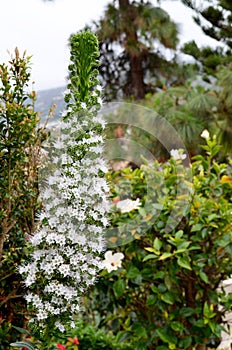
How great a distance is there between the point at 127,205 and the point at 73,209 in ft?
2.97

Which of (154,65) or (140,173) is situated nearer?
(140,173)

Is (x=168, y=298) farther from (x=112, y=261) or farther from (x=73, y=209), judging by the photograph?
(x=73, y=209)

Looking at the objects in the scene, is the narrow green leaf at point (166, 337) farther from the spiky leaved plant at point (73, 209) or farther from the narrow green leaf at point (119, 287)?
the spiky leaved plant at point (73, 209)

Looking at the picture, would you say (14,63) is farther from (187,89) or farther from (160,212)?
(187,89)

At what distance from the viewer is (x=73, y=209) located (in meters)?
1.15

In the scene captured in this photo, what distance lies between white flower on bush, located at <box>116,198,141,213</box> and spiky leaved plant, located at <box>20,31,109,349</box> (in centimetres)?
82

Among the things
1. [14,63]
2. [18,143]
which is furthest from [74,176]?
[14,63]

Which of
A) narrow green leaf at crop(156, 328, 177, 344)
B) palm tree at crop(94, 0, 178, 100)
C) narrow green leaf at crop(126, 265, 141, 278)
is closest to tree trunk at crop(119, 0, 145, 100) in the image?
palm tree at crop(94, 0, 178, 100)

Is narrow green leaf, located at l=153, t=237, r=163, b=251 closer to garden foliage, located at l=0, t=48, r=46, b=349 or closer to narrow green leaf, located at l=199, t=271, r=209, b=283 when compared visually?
narrow green leaf, located at l=199, t=271, r=209, b=283

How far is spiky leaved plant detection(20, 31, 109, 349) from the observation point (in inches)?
45.5

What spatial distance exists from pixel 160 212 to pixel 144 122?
2.26 meters

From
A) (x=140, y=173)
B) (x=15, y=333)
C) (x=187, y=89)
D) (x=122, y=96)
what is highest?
(x=122, y=96)

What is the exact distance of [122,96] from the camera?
6230mm

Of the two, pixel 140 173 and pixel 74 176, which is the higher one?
pixel 140 173
